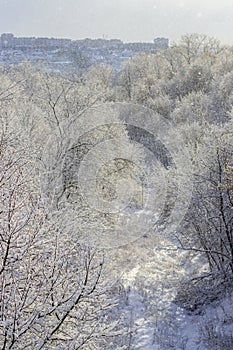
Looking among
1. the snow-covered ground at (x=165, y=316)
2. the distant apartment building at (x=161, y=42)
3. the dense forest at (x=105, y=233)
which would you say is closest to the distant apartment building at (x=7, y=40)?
the distant apartment building at (x=161, y=42)

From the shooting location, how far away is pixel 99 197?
1580 cm

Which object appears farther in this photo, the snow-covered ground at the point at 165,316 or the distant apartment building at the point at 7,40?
the distant apartment building at the point at 7,40

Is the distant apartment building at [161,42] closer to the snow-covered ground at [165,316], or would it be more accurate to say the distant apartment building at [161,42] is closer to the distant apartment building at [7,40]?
the distant apartment building at [7,40]

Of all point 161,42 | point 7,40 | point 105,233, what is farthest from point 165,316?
point 161,42

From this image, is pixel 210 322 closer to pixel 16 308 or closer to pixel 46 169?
pixel 16 308

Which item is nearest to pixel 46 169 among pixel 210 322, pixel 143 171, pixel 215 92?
pixel 210 322

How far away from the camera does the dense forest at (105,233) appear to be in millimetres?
4680

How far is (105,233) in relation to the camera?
14.6 m

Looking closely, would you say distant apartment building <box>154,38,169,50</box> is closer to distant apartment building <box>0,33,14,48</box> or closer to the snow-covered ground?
distant apartment building <box>0,33,14,48</box>

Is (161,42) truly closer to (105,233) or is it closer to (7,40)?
(7,40)

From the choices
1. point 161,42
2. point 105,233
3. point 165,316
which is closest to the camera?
point 165,316

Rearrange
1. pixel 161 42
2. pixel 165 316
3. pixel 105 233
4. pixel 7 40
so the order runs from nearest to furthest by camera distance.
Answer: pixel 165 316 < pixel 105 233 < pixel 7 40 < pixel 161 42

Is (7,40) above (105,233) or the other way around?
above

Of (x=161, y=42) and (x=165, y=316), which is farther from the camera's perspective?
(x=161, y=42)
